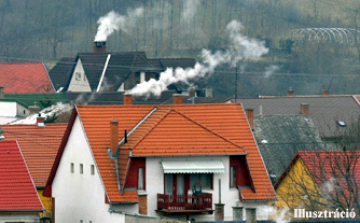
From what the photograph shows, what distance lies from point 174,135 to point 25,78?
5794cm

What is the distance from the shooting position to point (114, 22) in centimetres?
12319

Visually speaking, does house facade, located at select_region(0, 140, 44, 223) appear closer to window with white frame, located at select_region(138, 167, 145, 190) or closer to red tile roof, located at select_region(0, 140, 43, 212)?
red tile roof, located at select_region(0, 140, 43, 212)

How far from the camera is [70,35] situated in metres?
133

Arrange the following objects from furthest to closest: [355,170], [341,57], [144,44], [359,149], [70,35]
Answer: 1. [70,35]
2. [144,44]
3. [341,57]
4. [359,149]
5. [355,170]

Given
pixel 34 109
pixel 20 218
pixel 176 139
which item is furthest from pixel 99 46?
pixel 20 218

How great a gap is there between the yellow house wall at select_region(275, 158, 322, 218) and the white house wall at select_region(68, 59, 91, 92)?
178 ft

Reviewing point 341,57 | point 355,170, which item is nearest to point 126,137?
point 355,170

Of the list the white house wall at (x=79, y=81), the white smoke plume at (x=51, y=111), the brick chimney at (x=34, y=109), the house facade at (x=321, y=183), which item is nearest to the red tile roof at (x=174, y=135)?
the house facade at (x=321, y=183)

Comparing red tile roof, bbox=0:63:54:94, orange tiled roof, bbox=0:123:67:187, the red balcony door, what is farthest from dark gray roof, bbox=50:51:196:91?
the red balcony door

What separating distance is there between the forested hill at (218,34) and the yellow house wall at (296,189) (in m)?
54.9

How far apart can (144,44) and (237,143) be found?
70.7 metres

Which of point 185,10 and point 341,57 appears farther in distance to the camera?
point 185,10

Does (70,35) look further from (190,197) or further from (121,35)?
(190,197)

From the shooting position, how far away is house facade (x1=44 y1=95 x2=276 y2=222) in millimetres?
51969
